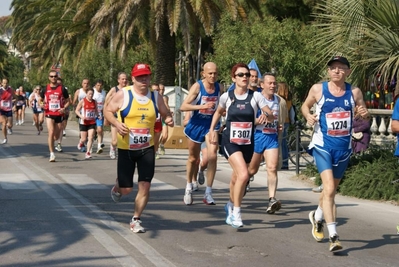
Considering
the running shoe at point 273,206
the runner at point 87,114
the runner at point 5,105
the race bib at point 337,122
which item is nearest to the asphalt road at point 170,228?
the running shoe at point 273,206

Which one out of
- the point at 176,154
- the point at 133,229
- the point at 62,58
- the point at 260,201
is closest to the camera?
the point at 133,229

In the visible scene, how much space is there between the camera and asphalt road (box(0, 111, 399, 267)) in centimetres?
744

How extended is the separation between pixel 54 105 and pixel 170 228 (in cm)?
939

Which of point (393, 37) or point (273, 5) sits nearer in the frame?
point (393, 37)

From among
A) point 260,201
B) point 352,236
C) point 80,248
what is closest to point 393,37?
point 260,201

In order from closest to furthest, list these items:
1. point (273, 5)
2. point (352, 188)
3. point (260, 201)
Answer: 1. point (260, 201)
2. point (352, 188)
3. point (273, 5)

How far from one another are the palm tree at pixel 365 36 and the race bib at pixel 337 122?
233 inches

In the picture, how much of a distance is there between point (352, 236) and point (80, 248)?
3020 mm

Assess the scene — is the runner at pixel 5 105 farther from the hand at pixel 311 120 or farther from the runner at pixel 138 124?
the hand at pixel 311 120

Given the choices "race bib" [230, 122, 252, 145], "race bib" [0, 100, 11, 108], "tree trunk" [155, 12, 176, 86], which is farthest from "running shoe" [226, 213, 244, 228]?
"tree trunk" [155, 12, 176, 86]

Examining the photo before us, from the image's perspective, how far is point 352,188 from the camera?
1262cm

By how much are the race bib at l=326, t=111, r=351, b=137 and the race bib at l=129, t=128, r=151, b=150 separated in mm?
1917

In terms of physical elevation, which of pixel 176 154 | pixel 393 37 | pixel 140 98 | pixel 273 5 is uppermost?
pixel 273 5

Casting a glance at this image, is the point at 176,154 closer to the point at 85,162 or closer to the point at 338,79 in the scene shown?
the point at 85,162
